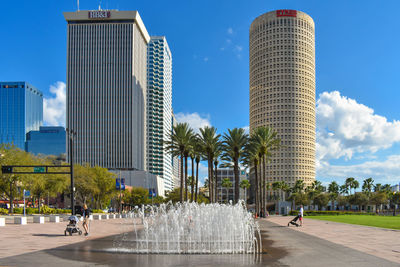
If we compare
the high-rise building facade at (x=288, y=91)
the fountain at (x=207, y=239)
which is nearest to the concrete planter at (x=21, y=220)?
the fountain at (x=207, y=239)

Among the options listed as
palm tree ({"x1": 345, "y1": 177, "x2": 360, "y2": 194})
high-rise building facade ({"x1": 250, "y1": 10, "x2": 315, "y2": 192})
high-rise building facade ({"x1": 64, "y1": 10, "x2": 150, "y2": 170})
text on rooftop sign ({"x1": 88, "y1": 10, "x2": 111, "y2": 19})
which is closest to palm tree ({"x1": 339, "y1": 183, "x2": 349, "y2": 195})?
palm tree ({"x1": 345, "y1": 177, "x2": 360, "y2": 194})

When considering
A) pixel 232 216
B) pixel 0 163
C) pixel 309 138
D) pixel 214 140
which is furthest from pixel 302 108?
pixel 232 216

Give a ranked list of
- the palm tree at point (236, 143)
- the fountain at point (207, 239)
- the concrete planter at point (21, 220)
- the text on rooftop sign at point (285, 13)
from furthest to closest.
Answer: the text on rooftop sign at point (285, 13) → the palm tree at point (236, 143) → the concrete planter at point (21, 220) → the fountain at point (207, 239)

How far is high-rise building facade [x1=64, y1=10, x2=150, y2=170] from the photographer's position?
145625mm

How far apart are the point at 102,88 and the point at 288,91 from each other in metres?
83.8

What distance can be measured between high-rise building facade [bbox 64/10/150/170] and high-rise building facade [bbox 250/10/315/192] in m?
64.3

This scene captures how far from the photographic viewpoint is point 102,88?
5763 inches

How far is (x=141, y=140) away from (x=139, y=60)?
33.8 meters

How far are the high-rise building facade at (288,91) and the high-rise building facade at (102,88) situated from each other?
6433 cm

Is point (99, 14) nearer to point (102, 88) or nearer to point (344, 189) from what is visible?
point (102, 88)

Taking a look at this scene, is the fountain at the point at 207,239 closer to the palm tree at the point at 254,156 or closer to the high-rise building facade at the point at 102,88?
the palm tree at the point at 254,156

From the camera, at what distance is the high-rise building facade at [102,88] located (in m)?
146

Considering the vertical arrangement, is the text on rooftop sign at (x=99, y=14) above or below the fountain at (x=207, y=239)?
above

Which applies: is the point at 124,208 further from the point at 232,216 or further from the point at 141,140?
the point at 232,216
